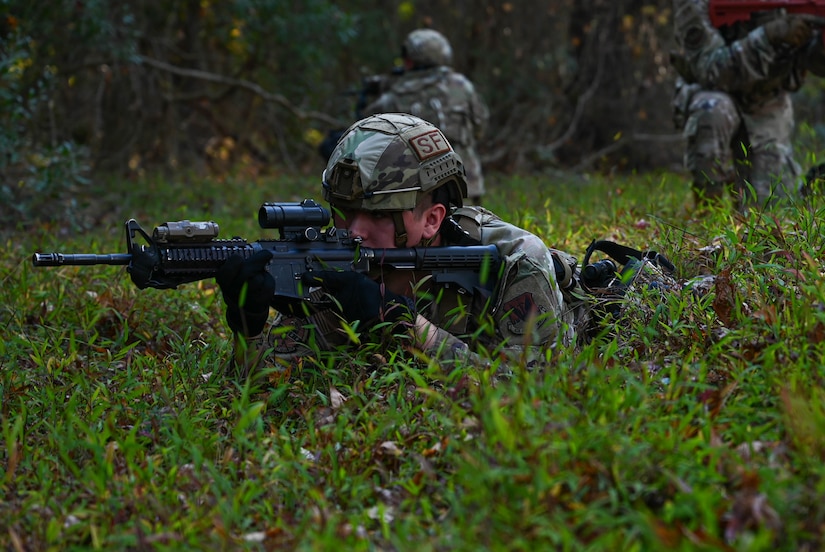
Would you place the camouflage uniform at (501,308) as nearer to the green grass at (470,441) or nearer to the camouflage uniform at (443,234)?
the camouflage uniform at (443,234)

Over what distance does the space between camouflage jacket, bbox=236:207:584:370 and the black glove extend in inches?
6.5

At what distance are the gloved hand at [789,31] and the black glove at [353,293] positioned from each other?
14.4ft

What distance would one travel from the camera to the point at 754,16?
7.15 m

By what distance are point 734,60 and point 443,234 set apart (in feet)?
12.4

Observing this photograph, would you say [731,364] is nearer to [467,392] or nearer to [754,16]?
[467,392]

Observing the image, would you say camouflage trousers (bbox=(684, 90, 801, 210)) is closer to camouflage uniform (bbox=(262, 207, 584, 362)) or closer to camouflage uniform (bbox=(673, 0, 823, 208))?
camouflage uniform (bbox=(673, 0, 823, 208))

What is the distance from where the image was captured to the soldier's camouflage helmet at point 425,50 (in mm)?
10367

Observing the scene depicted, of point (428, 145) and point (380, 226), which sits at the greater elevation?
point (428, 145)

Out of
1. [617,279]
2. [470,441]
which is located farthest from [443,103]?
[470,441]

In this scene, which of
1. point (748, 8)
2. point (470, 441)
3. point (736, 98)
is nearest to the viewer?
point (470, 441)

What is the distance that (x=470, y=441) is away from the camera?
284 centimetres

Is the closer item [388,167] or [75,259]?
[75,259]

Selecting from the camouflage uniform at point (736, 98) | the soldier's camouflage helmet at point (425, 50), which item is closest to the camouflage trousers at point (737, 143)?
the camouflage uniform at point (736, 98)

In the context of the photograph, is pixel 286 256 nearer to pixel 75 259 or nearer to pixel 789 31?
pixel 75 259
